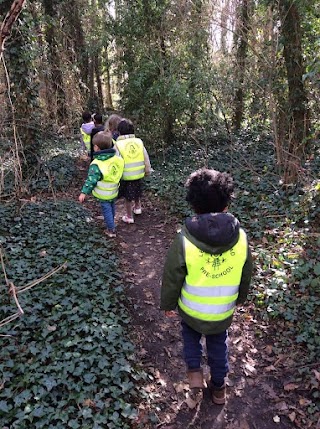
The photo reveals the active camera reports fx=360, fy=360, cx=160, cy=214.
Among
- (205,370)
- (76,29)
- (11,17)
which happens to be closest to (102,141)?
(205,370)

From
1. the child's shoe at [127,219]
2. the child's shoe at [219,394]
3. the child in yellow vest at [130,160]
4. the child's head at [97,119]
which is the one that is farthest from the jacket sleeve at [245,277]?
the child's head at [97,119]

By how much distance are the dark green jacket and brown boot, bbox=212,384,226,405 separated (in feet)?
2.34

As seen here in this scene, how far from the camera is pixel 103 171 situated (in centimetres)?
590

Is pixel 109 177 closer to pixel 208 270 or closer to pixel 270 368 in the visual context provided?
pixel 208 270

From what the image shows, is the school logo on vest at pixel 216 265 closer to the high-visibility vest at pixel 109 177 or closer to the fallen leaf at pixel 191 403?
the fallen leaf at pixel 191 403

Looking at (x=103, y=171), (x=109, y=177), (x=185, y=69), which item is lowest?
(x=109, y=177)

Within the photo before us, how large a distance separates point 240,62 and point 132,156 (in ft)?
21.3

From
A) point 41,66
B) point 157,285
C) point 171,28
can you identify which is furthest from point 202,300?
point 41,66

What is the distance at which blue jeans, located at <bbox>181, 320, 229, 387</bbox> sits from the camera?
10.6 feet

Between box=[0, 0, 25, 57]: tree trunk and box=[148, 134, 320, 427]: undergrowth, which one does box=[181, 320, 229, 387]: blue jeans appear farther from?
box=[0, 0, 25, 57]: tree trunk

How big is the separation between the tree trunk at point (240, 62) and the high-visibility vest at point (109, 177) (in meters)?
5.76

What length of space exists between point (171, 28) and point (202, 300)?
10.1 metres

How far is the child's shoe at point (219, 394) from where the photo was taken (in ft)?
11.2

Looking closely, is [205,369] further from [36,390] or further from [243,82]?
[243,82]
